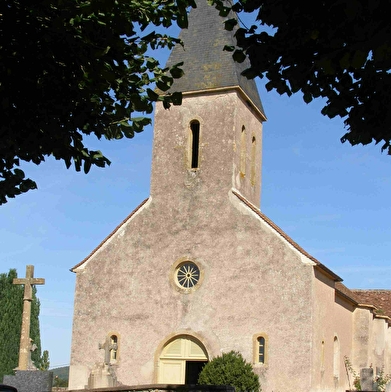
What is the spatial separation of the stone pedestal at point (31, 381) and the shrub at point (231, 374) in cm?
718

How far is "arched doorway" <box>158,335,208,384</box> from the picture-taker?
22422mm

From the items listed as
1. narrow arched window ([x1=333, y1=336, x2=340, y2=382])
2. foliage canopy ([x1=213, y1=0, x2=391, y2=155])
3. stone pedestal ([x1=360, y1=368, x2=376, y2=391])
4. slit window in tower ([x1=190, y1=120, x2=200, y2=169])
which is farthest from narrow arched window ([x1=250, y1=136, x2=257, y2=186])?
foliage canopy ([x1=213, y1=0, x2=391, y2=155])

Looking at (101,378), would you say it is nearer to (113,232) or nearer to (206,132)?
(113,232)

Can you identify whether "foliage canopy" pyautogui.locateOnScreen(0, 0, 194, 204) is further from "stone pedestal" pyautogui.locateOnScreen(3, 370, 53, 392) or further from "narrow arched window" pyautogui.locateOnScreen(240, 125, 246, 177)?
"narrow arched window" pyautogui.locateOnScreen(240, 125, 246, 177)

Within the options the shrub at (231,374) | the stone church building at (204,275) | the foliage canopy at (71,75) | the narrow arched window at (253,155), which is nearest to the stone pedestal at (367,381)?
the stone church building at (204,275)

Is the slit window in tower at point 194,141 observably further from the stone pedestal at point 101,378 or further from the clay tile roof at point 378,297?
the clay tile roof at point 378,297

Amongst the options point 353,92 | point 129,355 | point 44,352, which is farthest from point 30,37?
point 44,352

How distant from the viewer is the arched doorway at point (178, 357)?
883 inches

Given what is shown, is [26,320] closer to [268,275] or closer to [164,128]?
[268,275]

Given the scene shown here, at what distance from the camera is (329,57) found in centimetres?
627

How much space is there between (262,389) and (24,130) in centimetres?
1441

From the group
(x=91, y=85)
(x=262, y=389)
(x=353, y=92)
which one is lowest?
(x=262, y=389)

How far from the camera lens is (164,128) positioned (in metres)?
25.2

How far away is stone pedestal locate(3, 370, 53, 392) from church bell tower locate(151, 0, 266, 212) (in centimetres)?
1005
